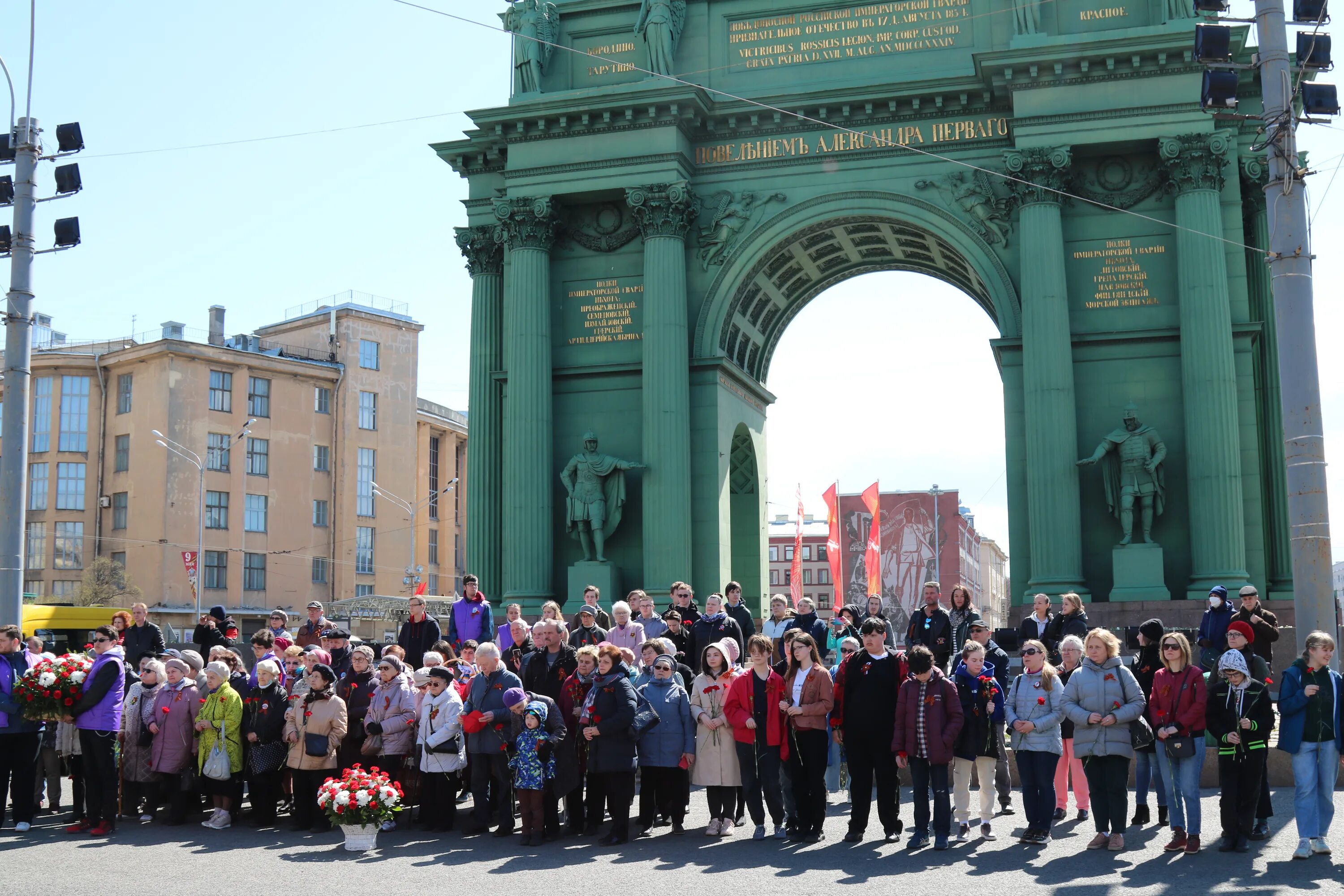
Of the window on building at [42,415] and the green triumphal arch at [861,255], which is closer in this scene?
the green triumphal arch at [861,255]

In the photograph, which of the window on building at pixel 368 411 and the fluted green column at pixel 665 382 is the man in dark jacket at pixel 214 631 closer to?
the fluted green column at pixel 665 382

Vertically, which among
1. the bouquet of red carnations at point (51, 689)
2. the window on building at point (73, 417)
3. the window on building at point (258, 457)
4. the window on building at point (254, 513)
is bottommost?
the bouquet of red carnations at point (51, 689)

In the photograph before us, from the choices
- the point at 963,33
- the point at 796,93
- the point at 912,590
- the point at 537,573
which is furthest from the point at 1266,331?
the point at 912,590

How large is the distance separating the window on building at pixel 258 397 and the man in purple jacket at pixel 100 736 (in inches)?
2114

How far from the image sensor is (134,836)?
14617mm

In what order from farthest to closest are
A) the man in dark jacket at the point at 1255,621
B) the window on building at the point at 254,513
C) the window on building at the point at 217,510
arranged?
the window on building at the point at 254,513, the window on building at the point at 217,510, the man in dark jacket at the point at 1255,621

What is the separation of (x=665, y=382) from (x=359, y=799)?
604 inches

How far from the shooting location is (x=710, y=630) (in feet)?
59.4

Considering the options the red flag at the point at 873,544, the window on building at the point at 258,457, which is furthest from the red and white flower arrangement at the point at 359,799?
the window on building at the point at 258,457

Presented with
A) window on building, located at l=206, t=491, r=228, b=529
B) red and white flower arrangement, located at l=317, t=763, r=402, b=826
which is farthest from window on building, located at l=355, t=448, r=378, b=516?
red and white flower arrangement, located at l=317, t=763, r=402, b=826

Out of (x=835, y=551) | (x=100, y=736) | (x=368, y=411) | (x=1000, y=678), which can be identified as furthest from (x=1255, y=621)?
(x=368, y=411)

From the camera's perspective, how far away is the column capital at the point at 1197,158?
25344 millimetres

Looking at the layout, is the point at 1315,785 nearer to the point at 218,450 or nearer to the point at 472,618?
the point at 472,618

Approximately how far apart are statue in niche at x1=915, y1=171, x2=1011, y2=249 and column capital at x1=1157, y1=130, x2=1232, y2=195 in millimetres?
3102
